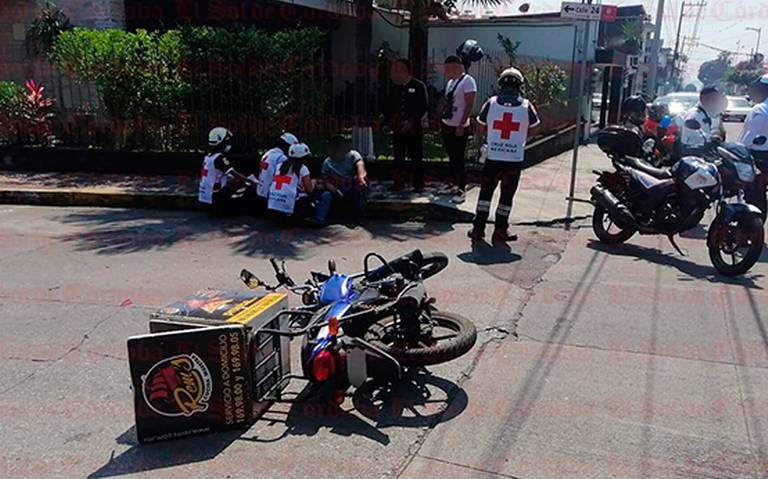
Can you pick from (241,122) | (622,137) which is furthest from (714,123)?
(241,122)

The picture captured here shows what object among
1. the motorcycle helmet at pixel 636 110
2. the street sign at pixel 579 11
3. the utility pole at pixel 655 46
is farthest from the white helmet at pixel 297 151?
the utility pole at pixel 655 46

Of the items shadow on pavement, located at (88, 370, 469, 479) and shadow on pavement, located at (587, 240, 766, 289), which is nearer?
shadow on pavement, located at (88, 370, 469, 479)

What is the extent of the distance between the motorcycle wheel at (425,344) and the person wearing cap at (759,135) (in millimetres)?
5442

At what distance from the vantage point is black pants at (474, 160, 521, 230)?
7668 millimetres

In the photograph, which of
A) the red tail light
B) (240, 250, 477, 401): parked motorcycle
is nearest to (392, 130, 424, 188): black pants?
(240, 250, 477, 401): parked motorcycle

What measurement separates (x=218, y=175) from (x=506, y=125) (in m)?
3.86

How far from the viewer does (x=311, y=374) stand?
372 cm

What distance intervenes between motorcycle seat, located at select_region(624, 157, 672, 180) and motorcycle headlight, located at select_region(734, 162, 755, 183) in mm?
728

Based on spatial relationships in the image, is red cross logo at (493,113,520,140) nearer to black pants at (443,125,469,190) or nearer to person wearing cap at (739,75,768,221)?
black pants at (443,125,469,190)

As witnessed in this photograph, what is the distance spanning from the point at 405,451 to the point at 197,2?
16123 millimetres

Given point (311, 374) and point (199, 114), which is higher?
point (199, 114)

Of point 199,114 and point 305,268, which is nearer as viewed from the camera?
point 305,268

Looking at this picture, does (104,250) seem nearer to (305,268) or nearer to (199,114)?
(305,268)

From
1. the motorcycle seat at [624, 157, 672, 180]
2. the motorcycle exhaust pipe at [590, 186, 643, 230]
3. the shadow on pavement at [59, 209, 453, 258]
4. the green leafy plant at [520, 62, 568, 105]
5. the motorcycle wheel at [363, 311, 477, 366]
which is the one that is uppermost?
the green leafy plant at [520, 62, 568, 105]
